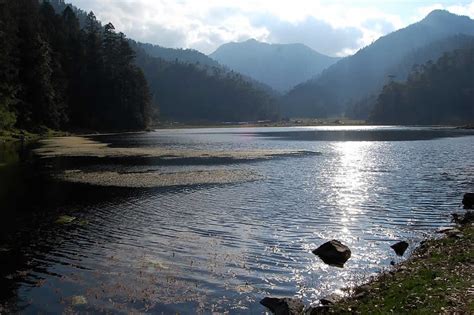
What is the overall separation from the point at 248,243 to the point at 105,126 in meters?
174

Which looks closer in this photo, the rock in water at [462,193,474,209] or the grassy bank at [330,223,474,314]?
the grassy bank at [330,223,474,314]

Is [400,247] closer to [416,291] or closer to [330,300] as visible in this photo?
[416,291]

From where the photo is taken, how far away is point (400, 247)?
25.1 metres

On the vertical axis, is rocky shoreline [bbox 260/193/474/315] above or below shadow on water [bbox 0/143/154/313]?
above

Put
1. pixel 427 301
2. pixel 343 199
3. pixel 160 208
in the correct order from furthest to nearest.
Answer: pixel 343 199 → pixel 160 208 → pixel 427 301

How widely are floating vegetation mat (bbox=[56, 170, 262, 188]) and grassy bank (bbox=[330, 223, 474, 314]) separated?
1257 inches

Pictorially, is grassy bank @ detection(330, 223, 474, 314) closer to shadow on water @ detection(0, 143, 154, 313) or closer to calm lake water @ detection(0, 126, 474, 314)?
calm lake water @ detection(0, 126, 474, 314)

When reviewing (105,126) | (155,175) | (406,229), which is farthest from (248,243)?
(105,126)

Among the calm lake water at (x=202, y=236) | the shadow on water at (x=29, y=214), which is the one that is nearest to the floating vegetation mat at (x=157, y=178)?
the calm lake water at (x=202, y=236)

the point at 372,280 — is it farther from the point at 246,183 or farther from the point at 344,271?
the point at 246,183

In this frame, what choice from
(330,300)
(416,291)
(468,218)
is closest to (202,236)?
(330,300)


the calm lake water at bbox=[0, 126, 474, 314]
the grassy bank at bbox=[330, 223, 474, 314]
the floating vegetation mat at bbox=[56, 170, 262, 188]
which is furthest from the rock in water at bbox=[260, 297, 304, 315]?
the floating vegetation mat at bbox=[56, 170, 262, 188]

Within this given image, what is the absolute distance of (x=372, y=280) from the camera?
1998 centimetres

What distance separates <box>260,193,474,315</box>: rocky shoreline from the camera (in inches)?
585
